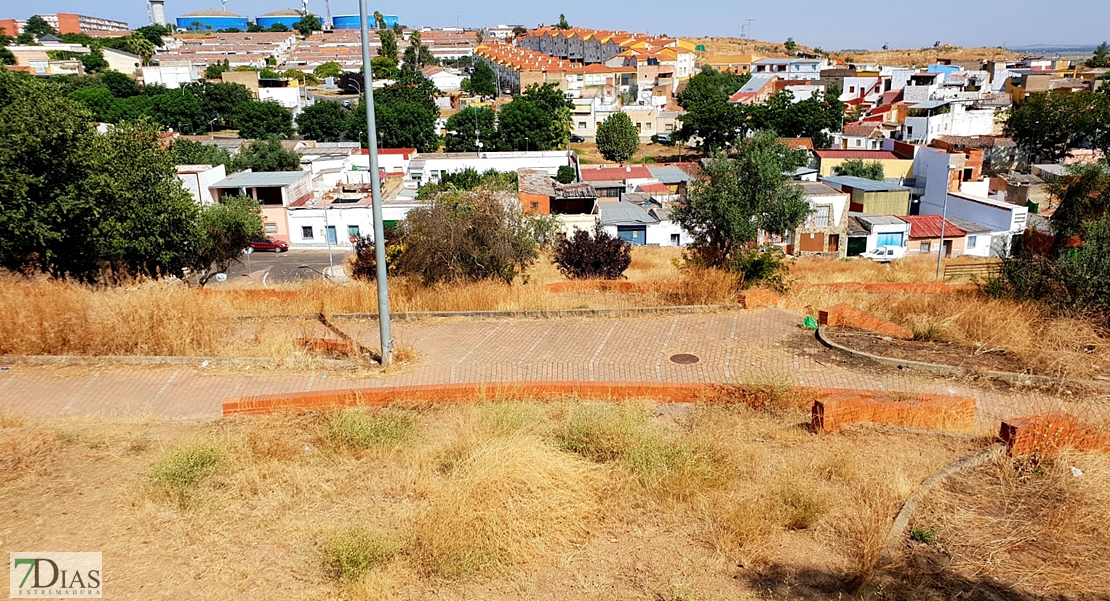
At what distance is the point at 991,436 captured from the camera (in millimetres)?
6906

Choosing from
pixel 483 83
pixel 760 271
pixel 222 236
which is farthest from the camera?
pixel 483 83

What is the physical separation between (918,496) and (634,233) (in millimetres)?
27535

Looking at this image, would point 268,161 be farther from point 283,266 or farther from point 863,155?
point 863,155

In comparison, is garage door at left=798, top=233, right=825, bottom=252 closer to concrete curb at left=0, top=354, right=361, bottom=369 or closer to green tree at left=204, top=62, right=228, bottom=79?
concrete curb at left=0, top=354, right=361, bottom=369

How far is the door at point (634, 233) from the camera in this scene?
32781 mm

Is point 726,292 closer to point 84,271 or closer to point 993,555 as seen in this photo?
point 993,555

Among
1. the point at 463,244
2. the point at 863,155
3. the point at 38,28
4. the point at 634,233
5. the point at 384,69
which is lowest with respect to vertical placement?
the point at 634,233

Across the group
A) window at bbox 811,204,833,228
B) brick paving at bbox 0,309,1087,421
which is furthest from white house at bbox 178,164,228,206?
brick paving at bbox 0,309,1087,421

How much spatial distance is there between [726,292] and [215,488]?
349 inches

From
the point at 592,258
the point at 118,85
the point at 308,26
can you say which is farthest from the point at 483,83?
the point at 308,26

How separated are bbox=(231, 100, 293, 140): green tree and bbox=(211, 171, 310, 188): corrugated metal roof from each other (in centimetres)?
2501

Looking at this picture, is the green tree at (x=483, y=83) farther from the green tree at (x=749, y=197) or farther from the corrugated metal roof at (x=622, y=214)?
the green tree at (x=749, y=197)

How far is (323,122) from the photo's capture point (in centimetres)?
6166

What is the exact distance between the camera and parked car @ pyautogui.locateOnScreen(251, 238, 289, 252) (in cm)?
3453
